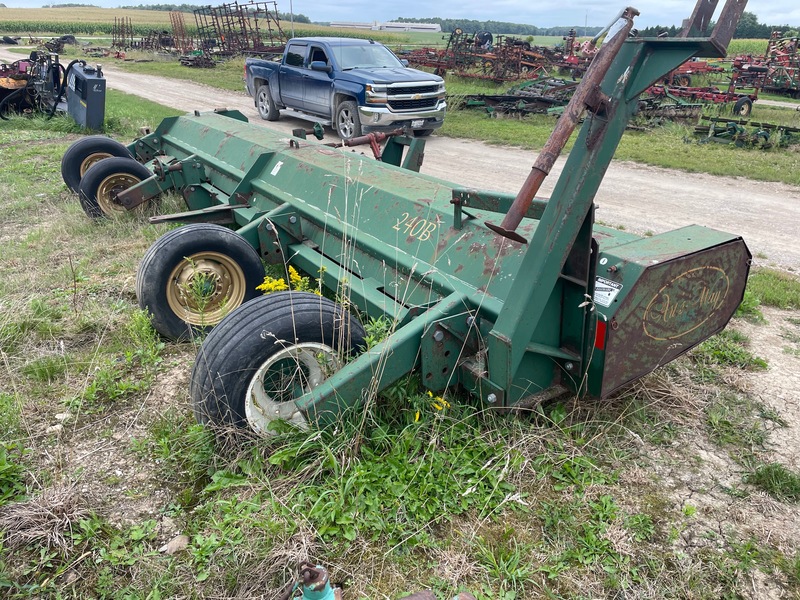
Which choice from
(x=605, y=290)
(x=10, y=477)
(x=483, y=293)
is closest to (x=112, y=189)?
(x=10, y=477)

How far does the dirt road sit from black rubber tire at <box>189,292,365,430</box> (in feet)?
16.2

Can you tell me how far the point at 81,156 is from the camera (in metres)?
7.29

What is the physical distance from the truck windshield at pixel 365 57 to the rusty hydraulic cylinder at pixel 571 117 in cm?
1066

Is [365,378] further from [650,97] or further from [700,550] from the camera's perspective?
[650,97]

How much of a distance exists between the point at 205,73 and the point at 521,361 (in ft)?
90.1

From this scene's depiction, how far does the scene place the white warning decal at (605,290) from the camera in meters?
2.67

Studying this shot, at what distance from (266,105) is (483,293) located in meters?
13.2

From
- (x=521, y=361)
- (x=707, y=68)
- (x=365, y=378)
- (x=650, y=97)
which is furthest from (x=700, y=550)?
(x=707, y=68)

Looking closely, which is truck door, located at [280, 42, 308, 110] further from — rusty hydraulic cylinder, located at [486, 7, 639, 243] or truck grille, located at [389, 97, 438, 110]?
rusty hydraulic cylinder, located at [486, 7, 639, 243]

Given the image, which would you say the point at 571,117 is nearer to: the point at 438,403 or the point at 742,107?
the point at 438,403

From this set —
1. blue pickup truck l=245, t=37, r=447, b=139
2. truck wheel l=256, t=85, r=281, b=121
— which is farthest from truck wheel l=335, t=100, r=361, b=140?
truck wheel l=256, t=85, r=281, b=121

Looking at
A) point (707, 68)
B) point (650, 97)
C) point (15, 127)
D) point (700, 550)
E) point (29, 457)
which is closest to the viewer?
point (700, 550)

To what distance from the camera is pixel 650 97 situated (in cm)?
1441

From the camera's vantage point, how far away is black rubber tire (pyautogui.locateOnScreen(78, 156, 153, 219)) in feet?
20.9
